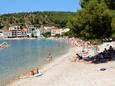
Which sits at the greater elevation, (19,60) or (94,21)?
(94,21)

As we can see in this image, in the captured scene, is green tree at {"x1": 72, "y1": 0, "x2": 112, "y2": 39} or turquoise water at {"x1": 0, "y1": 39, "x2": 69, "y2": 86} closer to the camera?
green tree at {"x1": 72, "y1": 0, "x2": 112, "y2": 39}

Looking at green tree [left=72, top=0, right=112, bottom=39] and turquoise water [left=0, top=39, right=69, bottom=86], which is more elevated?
green tree [left=72, top=0, right=112, bottom=39]

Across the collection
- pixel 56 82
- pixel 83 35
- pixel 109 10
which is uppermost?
pixel 109 10

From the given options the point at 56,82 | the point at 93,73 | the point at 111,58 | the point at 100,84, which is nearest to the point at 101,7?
the point at 111,58

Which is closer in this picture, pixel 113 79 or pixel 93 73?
pixel 113 79

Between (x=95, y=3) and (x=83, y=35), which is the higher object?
(x=95, y=3)

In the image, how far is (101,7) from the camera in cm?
3009

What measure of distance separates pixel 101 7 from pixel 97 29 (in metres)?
1.83

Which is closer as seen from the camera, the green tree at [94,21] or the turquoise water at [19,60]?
the green tree at [94,21]

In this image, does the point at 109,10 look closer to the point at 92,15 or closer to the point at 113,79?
the point at 92,15

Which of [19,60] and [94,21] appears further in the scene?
[19,60]

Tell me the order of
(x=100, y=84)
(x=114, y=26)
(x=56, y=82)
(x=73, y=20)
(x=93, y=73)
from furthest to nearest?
(x=73, y=20), (x=114, y=26), (x=93, y=73), (x=56, y=82), (x=100, y=84)

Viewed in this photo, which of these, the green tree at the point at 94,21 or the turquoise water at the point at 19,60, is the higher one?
the green tree at the point at 94,21

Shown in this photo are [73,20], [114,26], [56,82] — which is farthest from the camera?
[73,20]
